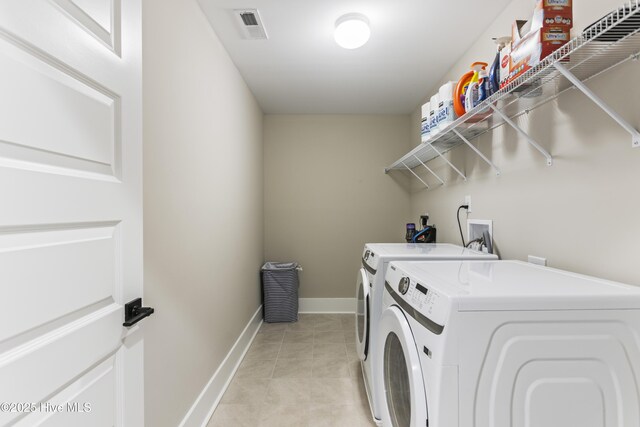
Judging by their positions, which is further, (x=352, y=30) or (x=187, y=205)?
(x=352, y=30)

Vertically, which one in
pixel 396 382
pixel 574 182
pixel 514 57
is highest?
pixel 514 57

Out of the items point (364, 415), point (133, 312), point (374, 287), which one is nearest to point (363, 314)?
point (374, 287)

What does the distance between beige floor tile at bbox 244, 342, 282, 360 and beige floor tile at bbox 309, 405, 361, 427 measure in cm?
78

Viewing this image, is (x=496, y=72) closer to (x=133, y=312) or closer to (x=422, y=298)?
(x=422, y=298)

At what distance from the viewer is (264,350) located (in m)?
2.70

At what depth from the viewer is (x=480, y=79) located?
1.51 m

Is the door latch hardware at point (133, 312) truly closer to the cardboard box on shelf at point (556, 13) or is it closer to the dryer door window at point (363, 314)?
the dryer door window at point (363, 314)

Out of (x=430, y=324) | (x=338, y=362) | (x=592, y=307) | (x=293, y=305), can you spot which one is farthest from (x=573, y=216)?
(x=293, y=305)

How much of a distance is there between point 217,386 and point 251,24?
2285mm

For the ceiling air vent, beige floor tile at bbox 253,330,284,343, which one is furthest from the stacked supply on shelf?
beige floor tile at bbox 253,330,284,343

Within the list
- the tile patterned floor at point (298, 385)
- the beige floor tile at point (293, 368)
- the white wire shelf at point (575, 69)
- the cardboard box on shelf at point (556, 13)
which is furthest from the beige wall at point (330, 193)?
the cardboard box on shelf at point (556, 13)

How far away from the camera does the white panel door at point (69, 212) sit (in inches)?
21.7

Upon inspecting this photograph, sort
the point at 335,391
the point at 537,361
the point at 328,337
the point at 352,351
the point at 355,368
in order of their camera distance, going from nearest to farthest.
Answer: the point at 537,361 → the point at 335,391 → the point at 355,368 → the point at 352,351 → the point at 328,337

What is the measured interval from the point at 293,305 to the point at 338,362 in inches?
40.5
